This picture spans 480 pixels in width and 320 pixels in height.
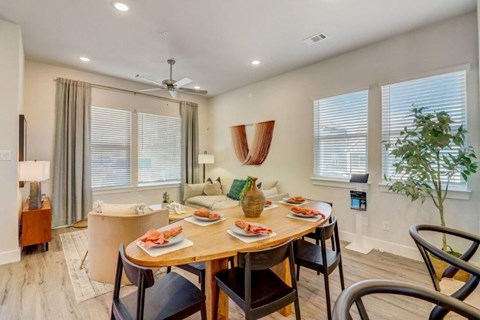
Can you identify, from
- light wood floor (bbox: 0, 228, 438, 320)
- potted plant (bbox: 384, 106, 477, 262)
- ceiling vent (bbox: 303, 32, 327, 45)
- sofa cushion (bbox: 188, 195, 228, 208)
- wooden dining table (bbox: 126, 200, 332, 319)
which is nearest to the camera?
wooden dining table (bbox: 126, 200, 332, 319)

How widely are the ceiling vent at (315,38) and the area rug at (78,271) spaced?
12.8 feet

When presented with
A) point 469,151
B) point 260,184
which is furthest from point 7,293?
point 469,151

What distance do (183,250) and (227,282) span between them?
402 mm

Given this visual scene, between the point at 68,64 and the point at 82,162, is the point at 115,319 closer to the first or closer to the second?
the point at 82,162

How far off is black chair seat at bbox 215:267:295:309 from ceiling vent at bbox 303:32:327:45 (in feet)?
10.1

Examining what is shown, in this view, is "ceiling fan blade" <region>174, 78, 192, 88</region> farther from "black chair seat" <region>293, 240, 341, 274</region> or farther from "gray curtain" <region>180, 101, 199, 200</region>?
"black chair seat" <region>293, 240, 341, 274</region>

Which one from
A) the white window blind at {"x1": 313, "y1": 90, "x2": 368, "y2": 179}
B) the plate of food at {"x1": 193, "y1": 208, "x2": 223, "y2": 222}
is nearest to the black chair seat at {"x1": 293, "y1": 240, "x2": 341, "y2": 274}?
the plate of food at {"x1": 193, "y1": 208, "x2": 223, "y2": 222}

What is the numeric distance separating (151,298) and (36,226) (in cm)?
279

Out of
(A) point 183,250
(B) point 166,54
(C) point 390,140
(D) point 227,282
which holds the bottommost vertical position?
(D) point 227,282

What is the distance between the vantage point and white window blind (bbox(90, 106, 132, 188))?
4.78 m

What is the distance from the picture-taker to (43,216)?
3.21 m

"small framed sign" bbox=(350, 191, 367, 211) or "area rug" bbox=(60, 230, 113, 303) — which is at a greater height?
"small framed sign" bbox=(350, 191, 367, 211)

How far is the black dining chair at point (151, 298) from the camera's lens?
3.86ft

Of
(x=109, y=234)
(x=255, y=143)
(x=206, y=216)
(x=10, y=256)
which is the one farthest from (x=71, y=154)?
(x=206, y=216)
